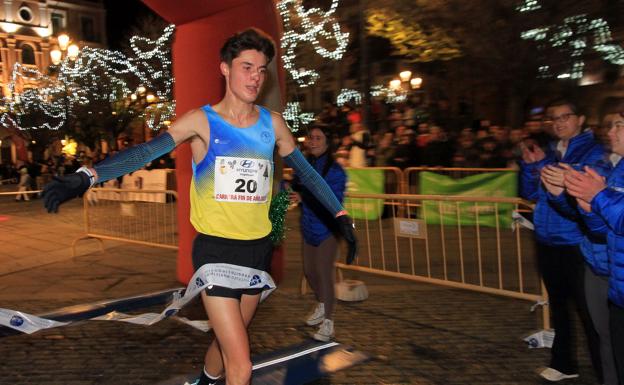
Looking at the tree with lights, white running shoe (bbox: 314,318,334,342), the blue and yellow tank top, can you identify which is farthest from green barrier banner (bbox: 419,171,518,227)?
the tree with lights

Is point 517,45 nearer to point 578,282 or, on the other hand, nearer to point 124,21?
point 578,282

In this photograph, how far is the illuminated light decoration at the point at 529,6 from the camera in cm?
1266

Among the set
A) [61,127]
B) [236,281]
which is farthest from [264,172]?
[61,127]

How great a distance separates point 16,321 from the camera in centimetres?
409

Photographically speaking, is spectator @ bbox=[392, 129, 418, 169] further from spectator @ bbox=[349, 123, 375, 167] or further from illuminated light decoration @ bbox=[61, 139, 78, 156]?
illuminated light decoration @ bbox=[61, 139, 78, 156]

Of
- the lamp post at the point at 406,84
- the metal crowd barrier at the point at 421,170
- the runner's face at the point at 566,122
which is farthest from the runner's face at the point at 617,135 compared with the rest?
the lamp post at the point at 406,84

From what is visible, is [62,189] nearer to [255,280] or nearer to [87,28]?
[255,280]

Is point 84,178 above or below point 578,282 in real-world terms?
above

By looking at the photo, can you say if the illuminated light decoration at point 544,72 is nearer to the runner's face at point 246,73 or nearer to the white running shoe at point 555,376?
the white running shoe at point 555,376

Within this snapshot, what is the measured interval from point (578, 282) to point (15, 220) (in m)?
14.0

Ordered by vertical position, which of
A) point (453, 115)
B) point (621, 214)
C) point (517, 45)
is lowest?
point (621, 214)

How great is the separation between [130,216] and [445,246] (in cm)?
487

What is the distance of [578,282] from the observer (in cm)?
385

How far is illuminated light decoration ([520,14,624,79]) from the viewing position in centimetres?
1233
